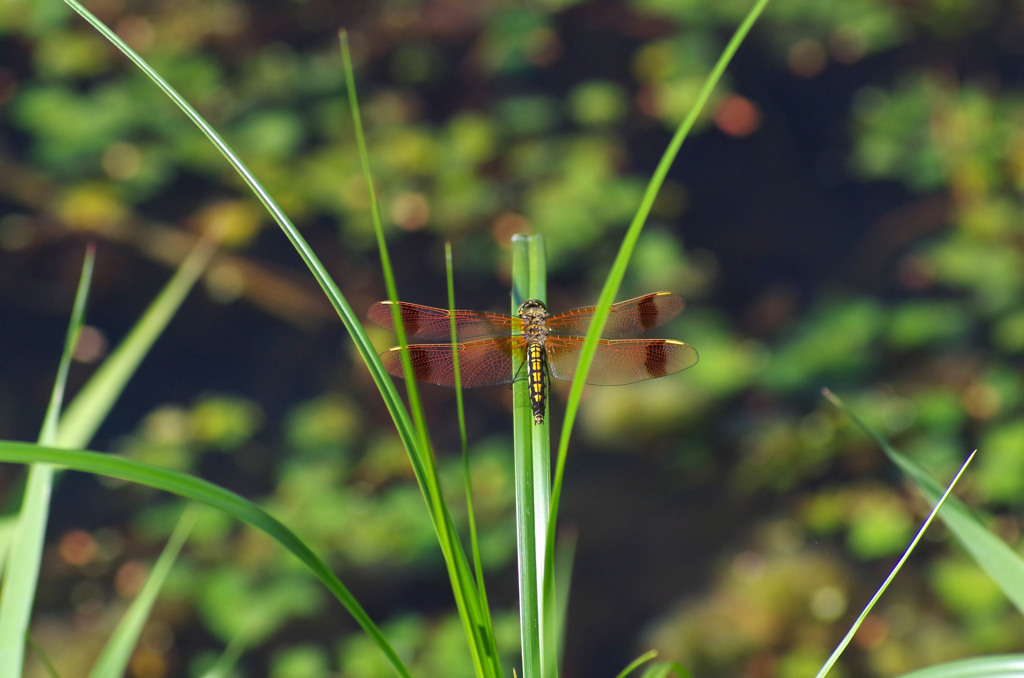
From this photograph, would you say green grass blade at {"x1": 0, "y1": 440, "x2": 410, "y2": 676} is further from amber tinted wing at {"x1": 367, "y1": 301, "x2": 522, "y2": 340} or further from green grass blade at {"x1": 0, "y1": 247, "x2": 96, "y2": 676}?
amber tinted wing at {"x1": 367, "y1": 301, "x2": 522, "y2": 340}

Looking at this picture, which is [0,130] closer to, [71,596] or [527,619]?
[71,596]

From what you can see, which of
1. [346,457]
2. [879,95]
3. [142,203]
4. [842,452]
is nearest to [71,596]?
[346,457]

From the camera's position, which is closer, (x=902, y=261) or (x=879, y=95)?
(x=902, y=261)

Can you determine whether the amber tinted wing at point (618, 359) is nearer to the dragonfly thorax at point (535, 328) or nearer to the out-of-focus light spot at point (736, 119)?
the dragonfly thorax at point (535, 328)

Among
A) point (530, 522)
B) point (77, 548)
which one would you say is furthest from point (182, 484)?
point (77, 548)

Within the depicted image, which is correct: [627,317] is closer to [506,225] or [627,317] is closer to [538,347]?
[538,347]

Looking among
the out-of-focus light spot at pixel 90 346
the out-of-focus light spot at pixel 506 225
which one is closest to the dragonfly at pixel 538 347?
the out-of-focus light spot at pixel 506 225

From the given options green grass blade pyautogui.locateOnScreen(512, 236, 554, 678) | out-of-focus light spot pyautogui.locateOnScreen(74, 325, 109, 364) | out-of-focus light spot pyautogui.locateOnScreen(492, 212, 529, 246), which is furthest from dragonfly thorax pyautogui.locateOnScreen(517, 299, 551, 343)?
out-of-focus light spot pyautogui.locateOnScreen(74, 325, 109, 364)
